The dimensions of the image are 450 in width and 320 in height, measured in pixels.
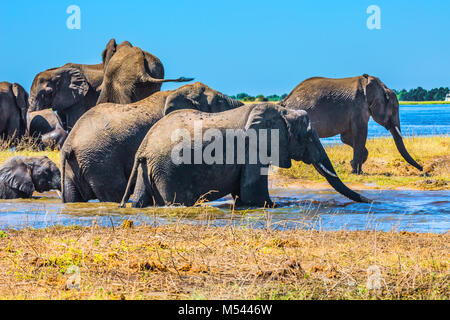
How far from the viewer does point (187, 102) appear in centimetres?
1220

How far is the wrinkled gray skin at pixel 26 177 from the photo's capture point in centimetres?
1290

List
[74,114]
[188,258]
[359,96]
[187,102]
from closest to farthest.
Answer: [188,258]
[187,102]
[359,96]
[74,114]

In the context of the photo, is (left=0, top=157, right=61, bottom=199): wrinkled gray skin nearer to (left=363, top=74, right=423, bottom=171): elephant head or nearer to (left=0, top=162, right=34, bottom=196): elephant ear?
(left=0, top=162, right=34, bottom=196): elephant ear

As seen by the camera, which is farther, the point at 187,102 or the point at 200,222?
the point at 187,102

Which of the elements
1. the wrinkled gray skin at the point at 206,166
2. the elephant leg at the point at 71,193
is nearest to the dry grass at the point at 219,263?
the wrinkled gray skin at the point at 206,166

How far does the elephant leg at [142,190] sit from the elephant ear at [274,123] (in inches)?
65.1

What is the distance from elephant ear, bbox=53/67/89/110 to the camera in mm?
22078

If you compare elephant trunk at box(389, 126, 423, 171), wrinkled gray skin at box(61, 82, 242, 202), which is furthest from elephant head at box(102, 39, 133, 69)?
elephant trunk at box(389, 126, 423, 171)

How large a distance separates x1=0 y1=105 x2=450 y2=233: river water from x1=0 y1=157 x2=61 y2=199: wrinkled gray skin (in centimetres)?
32

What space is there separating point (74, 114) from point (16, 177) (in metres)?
9.86

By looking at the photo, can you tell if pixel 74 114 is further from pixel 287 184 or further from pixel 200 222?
pixel 200 222

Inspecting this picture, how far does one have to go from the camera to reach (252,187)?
10555 millimetres

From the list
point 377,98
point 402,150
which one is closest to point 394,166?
point 402,150

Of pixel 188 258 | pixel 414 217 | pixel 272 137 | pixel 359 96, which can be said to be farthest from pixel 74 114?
pixel 188 258
